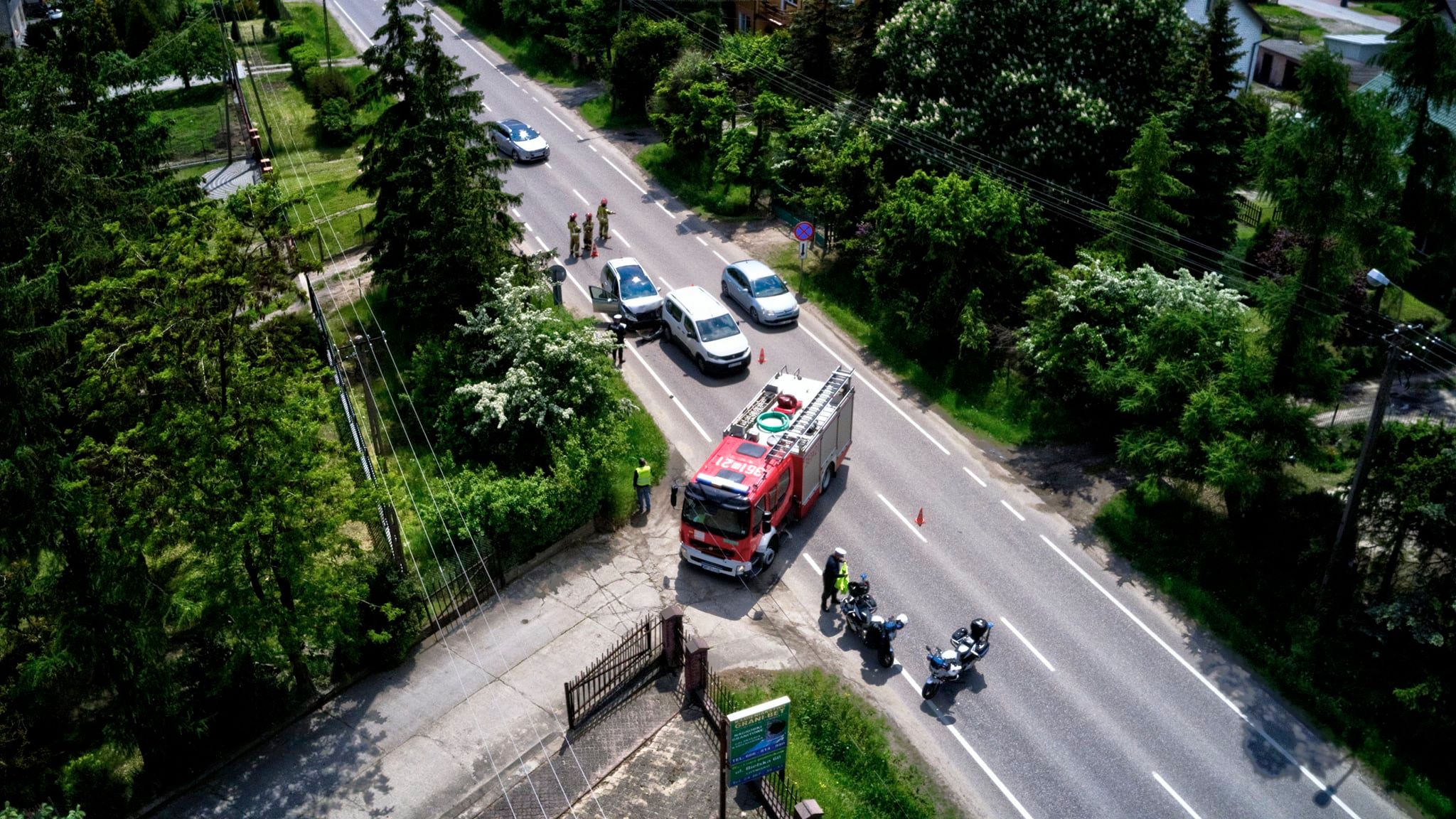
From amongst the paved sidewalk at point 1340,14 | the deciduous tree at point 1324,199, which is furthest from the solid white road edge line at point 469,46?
the paved sidewalk at point 1340,14

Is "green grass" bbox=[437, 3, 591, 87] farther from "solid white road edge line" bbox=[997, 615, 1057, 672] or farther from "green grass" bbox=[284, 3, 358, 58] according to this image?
"solid white road edge line" bbox=[997, 615, 1057, 672]

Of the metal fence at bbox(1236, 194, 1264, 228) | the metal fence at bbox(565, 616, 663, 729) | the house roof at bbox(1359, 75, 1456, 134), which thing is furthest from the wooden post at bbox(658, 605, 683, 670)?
the metal fence at bbox(1236, 194, 1264, 228)

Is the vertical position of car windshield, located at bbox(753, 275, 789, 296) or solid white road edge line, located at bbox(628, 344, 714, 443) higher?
car windshield, located at bbox(753, 275, 789, 296)

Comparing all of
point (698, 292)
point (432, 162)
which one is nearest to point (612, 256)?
point (698, 292)

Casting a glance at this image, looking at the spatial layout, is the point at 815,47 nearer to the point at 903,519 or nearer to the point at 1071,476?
the point at 1071,476

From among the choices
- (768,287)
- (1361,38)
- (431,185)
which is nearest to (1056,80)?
(768,287)
